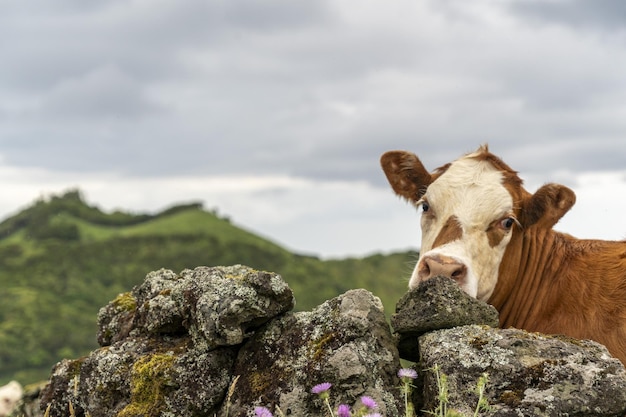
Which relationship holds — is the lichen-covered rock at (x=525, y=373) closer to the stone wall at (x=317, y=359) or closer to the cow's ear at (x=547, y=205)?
the stone wall at (x=317, y=359)

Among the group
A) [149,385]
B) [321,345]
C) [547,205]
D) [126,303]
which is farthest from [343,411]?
[547,205]

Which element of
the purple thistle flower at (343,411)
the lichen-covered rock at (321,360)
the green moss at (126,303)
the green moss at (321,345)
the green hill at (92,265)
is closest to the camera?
the purple thistle flower at (343,411)

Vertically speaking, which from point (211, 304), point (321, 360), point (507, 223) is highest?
point (507, 223)

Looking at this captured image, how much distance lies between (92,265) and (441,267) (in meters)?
145

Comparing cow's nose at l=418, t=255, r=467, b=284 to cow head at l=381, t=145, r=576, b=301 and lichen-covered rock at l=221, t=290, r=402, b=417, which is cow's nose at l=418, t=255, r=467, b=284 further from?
lichen-covered rock at l=221, t=290, r=402, b=417

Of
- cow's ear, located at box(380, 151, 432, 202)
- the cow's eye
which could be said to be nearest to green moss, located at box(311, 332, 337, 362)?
the cow's eye

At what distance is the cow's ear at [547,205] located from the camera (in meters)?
9.53

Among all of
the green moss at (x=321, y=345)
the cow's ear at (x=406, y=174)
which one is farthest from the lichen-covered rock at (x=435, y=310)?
the cow's ear at (x=406, y=174)

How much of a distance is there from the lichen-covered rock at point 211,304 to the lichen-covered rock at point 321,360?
24 centimetres

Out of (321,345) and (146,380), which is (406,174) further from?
(146,380)

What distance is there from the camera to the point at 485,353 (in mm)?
6289

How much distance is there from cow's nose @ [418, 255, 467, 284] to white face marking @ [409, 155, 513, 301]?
24cm

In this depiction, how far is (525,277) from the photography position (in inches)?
379

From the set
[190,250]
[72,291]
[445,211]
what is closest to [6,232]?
[72,291]
